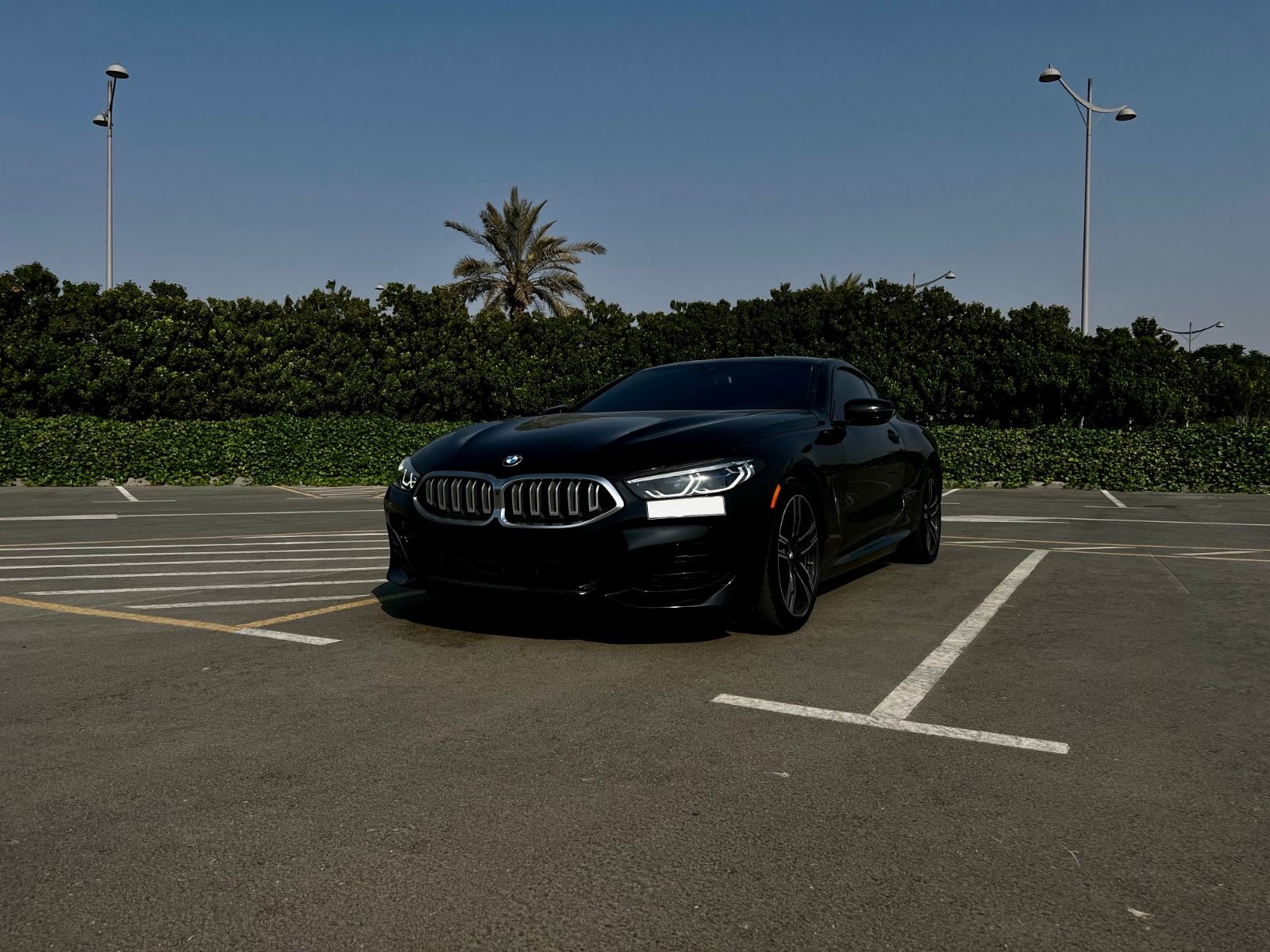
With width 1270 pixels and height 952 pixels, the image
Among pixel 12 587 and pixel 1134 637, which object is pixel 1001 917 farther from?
pixel 12 587

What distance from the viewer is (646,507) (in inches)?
199

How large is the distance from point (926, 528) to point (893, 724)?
4758mm

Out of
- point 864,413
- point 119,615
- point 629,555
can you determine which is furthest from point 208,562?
point 864,413

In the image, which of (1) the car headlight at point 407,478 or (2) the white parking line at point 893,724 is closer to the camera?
(2) the white parking line at point 893,724

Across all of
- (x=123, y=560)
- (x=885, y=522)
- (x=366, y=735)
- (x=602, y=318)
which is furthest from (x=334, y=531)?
(x=602, y=318)

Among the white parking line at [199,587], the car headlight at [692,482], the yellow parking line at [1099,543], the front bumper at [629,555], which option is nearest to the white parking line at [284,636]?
the front bumper at [629,555]

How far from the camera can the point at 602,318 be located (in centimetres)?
2772

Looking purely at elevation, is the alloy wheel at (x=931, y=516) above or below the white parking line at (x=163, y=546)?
above

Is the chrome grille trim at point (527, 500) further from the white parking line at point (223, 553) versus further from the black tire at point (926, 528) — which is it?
the white parking line at point (223, 553)

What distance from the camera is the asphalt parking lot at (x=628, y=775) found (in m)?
2.55

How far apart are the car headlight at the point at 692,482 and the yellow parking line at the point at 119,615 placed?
7.87ft

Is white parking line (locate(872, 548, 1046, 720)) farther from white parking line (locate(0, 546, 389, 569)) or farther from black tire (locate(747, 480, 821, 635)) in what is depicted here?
white parking line (locate(0, 546, 389, 569))

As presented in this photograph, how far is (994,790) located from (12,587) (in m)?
6.79

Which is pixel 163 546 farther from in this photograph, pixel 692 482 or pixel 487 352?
pixel 487 352
